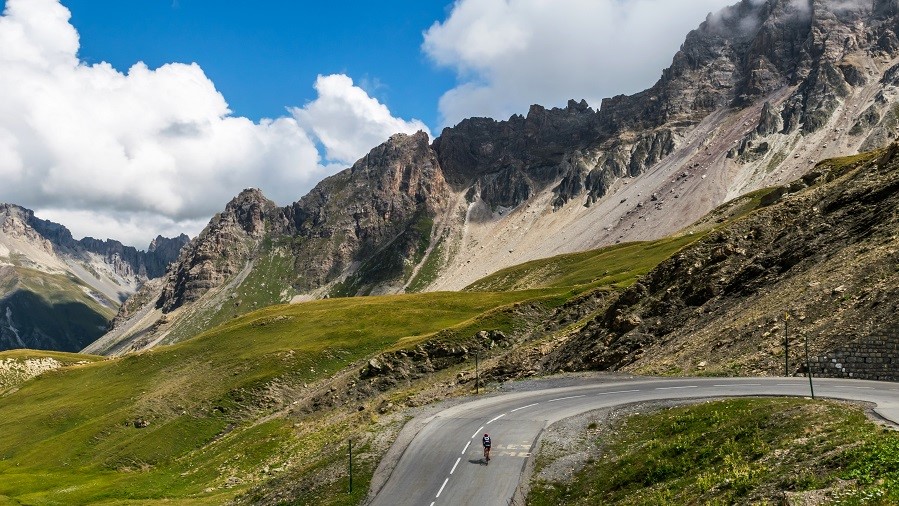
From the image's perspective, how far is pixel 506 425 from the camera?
4288 cm

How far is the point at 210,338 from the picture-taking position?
117562 mm

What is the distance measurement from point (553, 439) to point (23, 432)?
307 ft

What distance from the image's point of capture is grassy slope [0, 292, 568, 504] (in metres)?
64.0

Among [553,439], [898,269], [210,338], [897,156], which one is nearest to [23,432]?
[210,338]

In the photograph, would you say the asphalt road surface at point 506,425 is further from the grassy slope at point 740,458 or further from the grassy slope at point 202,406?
the grassy slope at point 202,406

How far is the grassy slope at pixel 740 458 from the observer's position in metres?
19.0

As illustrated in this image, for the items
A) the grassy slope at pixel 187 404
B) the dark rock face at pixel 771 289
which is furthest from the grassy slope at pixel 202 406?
the dark rock face at pixel 771 289

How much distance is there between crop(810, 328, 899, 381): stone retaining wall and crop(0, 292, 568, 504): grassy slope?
4765cm

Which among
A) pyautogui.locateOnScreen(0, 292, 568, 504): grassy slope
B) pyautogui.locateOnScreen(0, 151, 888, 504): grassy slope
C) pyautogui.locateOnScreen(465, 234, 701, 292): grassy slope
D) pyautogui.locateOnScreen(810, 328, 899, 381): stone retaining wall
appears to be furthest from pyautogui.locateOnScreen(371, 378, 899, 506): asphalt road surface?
pyautogui.locateOnScreen(465, 234, 701, 292): grassy slope

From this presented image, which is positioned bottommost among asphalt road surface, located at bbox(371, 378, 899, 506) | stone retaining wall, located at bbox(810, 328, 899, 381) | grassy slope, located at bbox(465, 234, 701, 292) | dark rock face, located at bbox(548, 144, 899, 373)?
asphalt road surface, located at bbox(371, 378, 899, 506)

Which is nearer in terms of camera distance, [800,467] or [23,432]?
[800,467]

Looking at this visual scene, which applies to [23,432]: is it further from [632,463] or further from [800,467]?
[800,467]

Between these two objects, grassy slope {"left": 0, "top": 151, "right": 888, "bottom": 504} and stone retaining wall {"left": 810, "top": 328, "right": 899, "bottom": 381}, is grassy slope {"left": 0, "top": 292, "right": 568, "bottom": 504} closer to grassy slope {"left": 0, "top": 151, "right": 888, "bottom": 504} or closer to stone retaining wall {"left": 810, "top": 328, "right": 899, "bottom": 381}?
grassy slope {"left": 0, "top": 151, "right": 888, "bottom": 504}

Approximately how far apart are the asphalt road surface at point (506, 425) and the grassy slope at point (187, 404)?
2219cm
